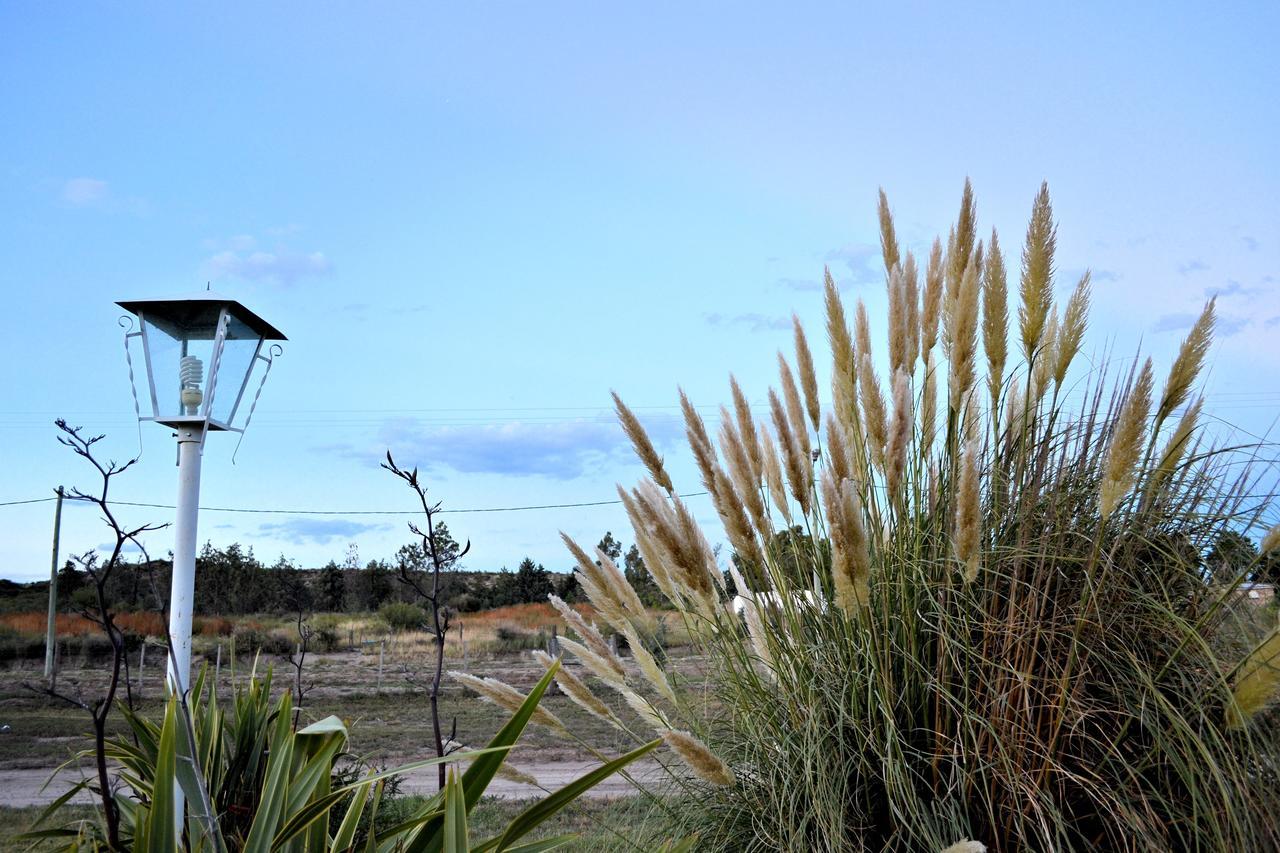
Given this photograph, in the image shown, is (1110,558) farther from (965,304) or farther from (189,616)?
(189,616)

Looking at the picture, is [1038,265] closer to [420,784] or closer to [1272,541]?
[1272,541]

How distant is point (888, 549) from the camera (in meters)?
2.52

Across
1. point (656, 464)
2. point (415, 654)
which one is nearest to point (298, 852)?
point (656, 464)

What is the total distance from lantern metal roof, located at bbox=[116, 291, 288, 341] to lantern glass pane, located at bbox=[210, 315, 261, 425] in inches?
2.2

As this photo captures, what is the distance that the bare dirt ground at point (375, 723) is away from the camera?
7926mm

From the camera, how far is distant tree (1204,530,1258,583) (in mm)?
2447

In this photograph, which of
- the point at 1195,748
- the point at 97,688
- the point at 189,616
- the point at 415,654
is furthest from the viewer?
the point at 415,654

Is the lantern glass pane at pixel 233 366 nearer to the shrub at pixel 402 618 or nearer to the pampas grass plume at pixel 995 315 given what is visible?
the pampas grass plume at pixel 995 315

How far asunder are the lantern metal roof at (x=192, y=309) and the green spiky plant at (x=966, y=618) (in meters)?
2.39

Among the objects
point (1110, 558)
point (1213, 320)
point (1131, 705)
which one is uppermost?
point (1213, 320)

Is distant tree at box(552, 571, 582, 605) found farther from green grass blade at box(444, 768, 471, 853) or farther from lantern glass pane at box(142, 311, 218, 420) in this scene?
green grass blade at box(444, 768, 471, 853)

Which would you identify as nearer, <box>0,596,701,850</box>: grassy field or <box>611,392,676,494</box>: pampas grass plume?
<box>611,392,676,494</box>: pampas grass plume

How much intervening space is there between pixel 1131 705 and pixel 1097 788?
0.24 metres

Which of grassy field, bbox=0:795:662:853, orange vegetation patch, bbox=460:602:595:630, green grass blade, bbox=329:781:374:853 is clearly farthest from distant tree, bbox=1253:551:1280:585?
orange vegetation patch, bbox=460:602:595:630
